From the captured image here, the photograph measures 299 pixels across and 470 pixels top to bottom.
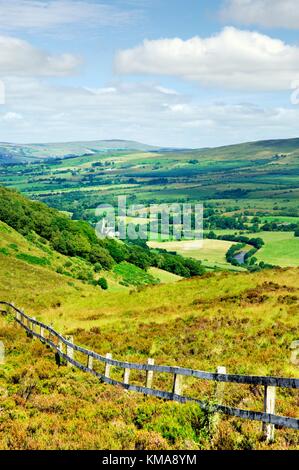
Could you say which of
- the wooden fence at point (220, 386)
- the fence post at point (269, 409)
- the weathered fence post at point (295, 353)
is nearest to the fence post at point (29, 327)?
the wooden fence at point (220, 386)

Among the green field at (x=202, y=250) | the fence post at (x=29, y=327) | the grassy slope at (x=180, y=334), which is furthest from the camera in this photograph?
the green field at (x=202, y=250)

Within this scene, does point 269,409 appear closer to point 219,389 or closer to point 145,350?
point 219,389

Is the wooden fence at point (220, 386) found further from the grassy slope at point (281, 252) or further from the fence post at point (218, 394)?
the grassy slope at point (281, 252)

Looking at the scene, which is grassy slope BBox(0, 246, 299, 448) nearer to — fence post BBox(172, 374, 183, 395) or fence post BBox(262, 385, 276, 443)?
fence post BBox(262, 385, 276, 443)

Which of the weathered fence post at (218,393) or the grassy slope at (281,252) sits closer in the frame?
the weathered fence post at (218,393)

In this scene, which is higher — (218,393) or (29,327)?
(218,393)

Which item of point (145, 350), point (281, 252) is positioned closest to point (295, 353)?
point (145, 350)

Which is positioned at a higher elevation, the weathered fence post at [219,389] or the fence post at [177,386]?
the weathered fence post at [219,389]

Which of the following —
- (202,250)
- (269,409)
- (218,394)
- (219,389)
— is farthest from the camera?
(202,250)
